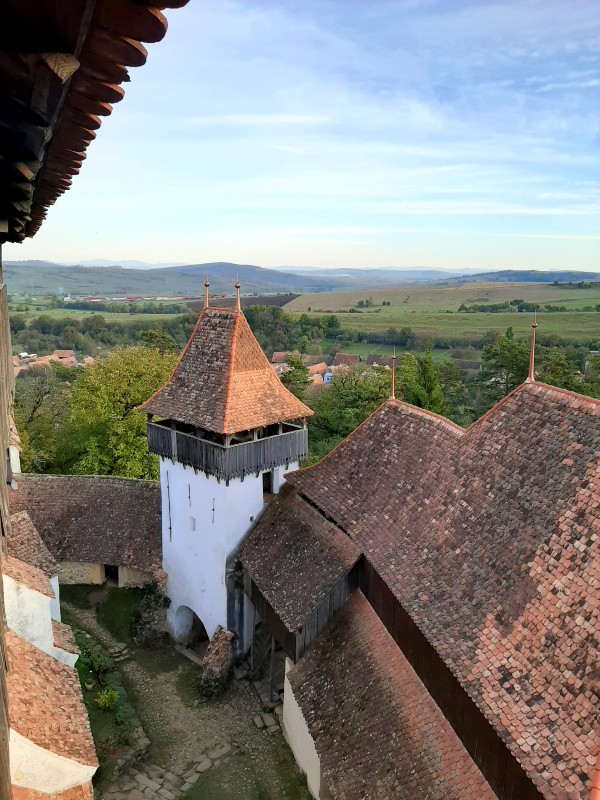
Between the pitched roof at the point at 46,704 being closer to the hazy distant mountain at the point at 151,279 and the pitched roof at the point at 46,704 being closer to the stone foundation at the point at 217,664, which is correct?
the stone foundation at the point at 217,664

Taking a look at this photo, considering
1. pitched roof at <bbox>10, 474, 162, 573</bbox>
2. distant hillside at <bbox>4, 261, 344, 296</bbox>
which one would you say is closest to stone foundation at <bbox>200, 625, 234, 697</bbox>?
pitched roof at <bbox>10, 474, 162, 573</bbox>

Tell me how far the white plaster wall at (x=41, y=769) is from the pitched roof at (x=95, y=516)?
1079 centimetres

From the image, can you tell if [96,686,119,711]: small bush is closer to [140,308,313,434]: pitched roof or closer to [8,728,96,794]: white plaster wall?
[8,728,96,794]: white plaster wall

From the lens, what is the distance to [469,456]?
1291 cm

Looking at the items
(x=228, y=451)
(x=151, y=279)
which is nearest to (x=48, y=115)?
(x=228, y=451)

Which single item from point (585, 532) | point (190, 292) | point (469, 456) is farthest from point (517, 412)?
point (190, 292)

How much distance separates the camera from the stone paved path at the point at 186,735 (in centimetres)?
1502

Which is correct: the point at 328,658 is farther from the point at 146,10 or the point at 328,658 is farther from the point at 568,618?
the point at 146,10

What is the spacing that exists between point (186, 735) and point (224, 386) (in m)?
9.99

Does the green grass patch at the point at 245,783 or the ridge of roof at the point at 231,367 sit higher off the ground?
the ridge of roof at the point at 231,367

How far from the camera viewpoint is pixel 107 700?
17.0 meters

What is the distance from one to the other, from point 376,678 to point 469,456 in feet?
16.8

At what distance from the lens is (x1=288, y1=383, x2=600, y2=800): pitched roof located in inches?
316

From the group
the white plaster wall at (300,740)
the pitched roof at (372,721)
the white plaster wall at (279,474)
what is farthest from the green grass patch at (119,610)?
the pitched roof at (372,721)
